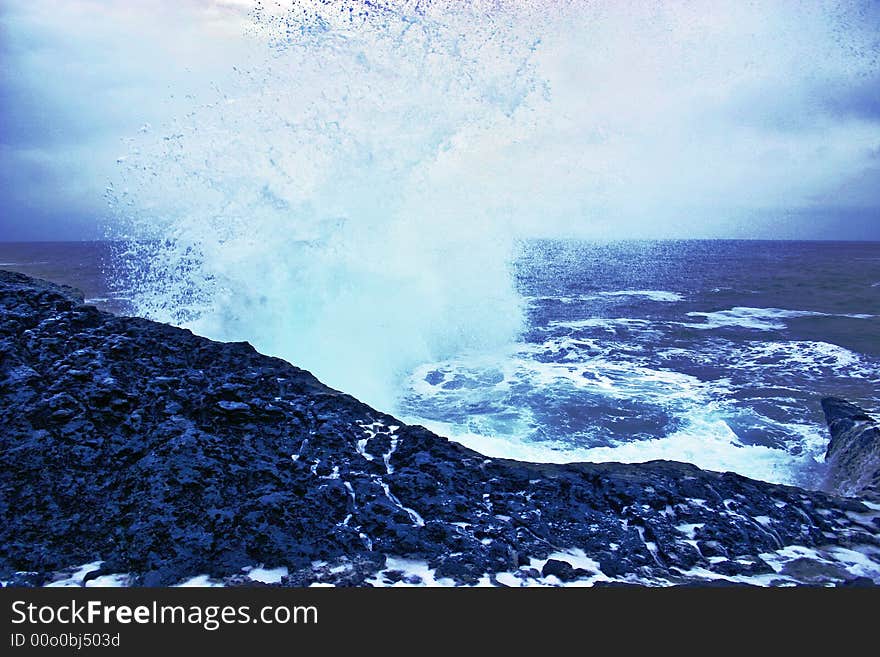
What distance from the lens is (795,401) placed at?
9.95 m

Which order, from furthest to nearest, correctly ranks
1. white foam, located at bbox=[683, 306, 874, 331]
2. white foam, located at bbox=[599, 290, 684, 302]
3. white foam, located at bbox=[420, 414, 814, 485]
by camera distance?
1. white foam, located at bbox=[599, 290, 684, 302]
2. white foam, located at bbox=[683, 306, 874, 331]
3. white foam, located at bbox=[420, 414, 814, 485]

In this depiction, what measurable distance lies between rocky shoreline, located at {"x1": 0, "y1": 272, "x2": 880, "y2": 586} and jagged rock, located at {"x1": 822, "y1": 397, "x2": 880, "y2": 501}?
0.18m

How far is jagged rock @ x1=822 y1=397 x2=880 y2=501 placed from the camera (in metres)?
5.61

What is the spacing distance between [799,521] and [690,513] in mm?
941

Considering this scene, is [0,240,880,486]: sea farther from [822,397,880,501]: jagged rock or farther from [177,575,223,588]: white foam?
[177,575,223,588]: white foam

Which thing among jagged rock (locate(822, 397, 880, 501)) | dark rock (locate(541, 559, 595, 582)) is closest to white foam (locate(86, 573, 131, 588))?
dark rock (locate(541, 559, 595, 582))

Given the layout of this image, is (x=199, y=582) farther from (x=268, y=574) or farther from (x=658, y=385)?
(x=658, y=385)

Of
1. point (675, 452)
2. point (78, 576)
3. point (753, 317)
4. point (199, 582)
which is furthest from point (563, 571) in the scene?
point (753, 317)

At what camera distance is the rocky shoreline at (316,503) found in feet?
12.0

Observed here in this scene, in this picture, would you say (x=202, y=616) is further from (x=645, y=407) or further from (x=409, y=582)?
(x=645, y=407)

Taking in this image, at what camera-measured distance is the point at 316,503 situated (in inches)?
163

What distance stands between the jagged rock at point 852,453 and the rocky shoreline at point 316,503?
0.18 m

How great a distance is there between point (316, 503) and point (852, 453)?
656cm

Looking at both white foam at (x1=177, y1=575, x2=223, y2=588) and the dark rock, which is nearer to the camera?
white foam at (x1=177, y1=575, x2=223, y2=588)
